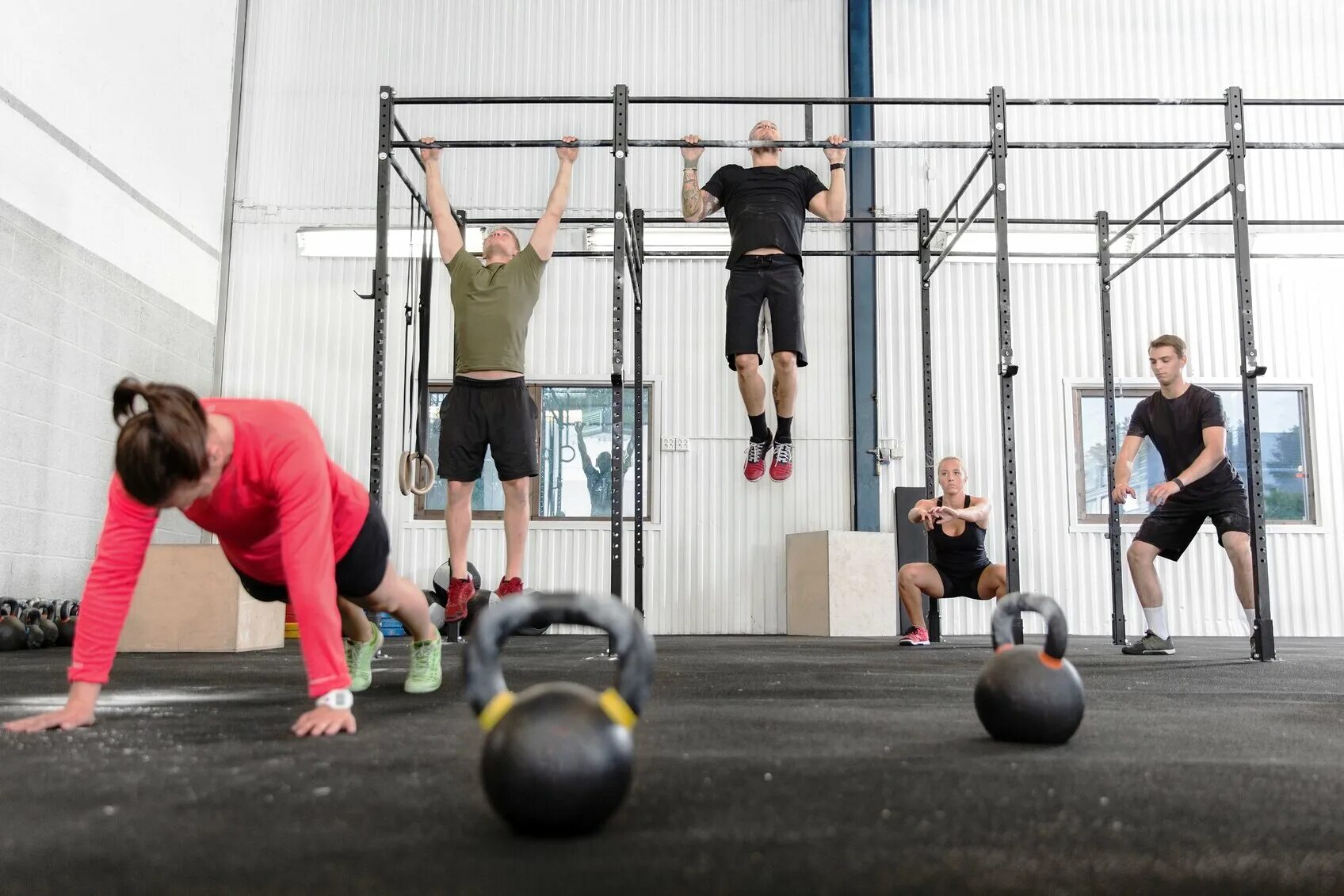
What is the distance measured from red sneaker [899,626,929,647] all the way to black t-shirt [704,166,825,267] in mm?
1947

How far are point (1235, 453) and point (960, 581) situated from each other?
3888 mm

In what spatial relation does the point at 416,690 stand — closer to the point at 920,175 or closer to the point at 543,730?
the point at 543,730

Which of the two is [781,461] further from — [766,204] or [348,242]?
[348,242]

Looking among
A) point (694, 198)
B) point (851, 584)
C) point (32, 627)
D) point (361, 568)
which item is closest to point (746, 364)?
point (694, 198)

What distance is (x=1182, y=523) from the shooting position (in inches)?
175

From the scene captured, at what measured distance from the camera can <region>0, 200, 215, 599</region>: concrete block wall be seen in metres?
5.03

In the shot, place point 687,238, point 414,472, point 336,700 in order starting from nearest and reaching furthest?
point 336,700 → point 414,472 → point 687,238

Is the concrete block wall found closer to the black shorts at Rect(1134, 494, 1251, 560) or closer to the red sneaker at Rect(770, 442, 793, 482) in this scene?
the red sneaker at Rect(770, 442, 793, 482)

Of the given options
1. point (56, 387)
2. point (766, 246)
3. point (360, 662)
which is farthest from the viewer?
point (56, 387)

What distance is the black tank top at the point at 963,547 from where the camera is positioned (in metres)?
4.80

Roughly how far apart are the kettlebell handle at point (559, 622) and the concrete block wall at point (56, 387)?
5.00 meters

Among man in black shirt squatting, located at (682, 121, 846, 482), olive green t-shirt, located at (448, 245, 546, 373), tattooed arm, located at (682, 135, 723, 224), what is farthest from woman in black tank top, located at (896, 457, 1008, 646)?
olive green t-shirt, located at (448, 245, 546, 373)

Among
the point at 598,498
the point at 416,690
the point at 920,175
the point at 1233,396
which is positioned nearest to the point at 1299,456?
the point at 1233,396

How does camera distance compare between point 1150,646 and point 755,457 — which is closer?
point 1150,646
